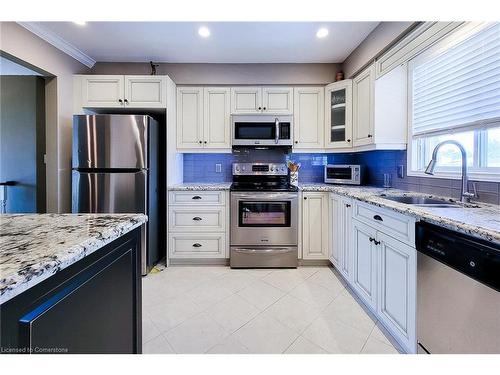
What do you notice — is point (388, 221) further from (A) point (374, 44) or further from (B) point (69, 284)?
(A) point (374, 44)

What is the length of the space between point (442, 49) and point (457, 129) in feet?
1.94

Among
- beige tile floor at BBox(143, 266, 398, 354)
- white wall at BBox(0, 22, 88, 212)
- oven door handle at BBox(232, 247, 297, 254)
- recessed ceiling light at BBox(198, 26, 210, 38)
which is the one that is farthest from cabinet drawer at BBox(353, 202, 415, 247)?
white wall at BBox(0, 22, 88, 212)

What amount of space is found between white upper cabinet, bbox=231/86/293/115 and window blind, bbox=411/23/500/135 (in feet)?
4.39

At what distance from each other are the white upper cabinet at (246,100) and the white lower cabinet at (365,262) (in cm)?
181

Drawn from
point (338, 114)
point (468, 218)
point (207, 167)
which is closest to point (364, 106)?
point (338, 114)

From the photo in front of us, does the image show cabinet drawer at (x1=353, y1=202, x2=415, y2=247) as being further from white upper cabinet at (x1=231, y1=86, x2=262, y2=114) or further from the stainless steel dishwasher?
white upper cabinet at (x1=231, y1=86, x2=262, y2=114)

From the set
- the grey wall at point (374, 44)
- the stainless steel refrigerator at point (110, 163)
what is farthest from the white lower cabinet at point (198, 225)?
the grey wall at point (374, 44)

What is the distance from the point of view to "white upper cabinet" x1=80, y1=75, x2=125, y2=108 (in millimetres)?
2748

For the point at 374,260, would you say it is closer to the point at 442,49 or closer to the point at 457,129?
the point at 457,129

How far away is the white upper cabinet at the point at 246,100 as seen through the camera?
3.02 meters

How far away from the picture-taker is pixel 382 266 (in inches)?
64.8

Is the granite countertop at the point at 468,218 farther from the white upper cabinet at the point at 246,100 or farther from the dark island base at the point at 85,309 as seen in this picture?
the white upper cabinet at the point at 246,100

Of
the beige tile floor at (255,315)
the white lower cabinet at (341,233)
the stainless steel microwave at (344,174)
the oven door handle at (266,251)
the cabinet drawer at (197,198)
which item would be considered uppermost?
the stainless steel microwave at (344,174)

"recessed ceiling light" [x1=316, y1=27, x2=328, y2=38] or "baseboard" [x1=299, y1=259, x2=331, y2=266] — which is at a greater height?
"recessed ceiling light" [x1=316, y1=27, x2=328, y2=38]
